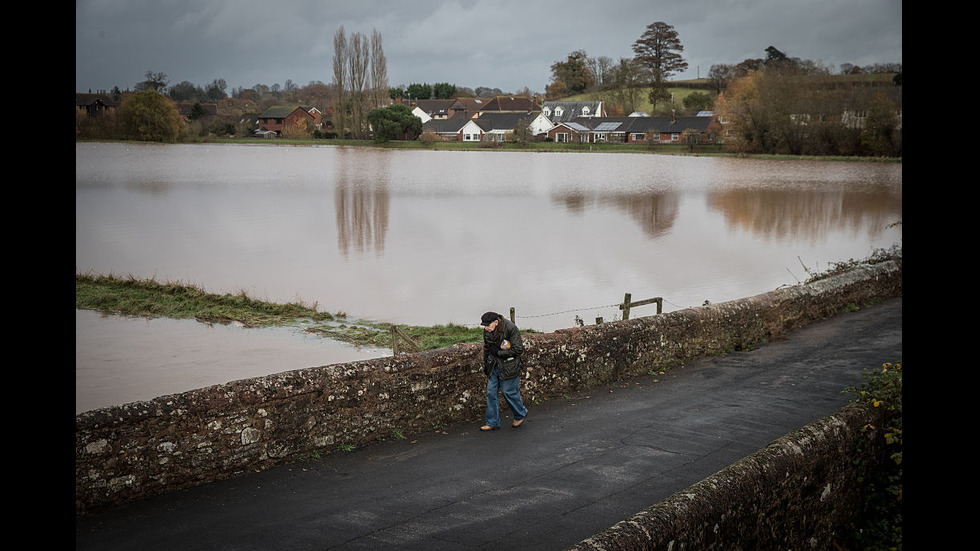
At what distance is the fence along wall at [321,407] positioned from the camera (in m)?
7.52

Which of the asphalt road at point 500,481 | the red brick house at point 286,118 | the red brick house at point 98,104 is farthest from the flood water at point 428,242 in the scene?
the red brick house at point 286,118

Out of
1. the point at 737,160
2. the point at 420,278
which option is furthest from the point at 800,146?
the point at 420,278

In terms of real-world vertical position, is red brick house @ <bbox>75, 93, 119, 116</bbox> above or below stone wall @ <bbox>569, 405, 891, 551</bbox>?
above

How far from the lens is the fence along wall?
296 inches

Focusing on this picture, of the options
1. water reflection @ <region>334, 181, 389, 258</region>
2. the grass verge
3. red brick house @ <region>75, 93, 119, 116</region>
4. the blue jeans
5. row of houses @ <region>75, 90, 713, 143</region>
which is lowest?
the grass verge

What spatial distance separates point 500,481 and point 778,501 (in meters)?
2.82

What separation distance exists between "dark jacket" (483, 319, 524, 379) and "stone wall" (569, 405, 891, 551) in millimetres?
3658

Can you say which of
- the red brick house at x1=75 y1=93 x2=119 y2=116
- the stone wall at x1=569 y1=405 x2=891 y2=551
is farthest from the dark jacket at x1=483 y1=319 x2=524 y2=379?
the red brick house at x1=75 y1=93 x2=119 y2=116

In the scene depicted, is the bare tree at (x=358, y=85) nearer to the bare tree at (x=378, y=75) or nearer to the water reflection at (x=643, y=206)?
the bare tree at (x=378, y=75)

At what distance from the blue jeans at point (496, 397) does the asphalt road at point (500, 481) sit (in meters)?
0.20

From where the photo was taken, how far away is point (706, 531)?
5820mm

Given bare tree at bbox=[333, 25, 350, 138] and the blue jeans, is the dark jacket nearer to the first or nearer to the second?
the blue jeans
